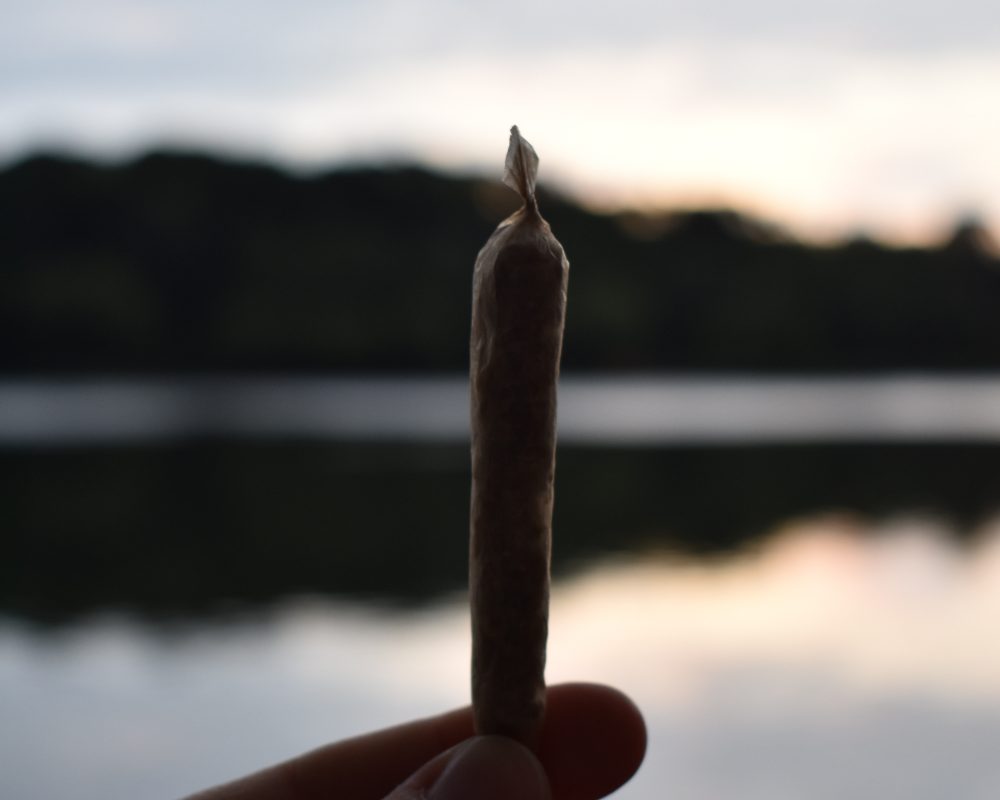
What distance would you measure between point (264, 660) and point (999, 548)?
5494 millimetres

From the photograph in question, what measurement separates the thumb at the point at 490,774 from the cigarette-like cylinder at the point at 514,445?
1.2 inches

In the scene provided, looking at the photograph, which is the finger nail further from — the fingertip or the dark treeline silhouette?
the dark treeline silhouette

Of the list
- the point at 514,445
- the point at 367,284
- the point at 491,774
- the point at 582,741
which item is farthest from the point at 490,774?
the point at 367,284

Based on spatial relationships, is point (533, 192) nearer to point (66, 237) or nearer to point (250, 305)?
point (250, 305)

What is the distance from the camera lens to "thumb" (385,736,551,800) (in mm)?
1206

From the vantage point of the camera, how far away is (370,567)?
853cm

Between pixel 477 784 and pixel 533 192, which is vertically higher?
pixel 533 192

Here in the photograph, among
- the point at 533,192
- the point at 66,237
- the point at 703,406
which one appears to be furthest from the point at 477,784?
the point at 703,406

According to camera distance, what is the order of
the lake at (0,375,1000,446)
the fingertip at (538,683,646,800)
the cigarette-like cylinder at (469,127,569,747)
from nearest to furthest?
the cigarette-like cylinder at (469,127,569,747) < the fingertip at (538,683,646,800) < the lake at (0,375,1000,446)

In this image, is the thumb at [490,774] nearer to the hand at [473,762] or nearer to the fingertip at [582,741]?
the hand at [473,762]

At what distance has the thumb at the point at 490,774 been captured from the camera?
3.96 feet

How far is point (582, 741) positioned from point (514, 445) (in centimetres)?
41

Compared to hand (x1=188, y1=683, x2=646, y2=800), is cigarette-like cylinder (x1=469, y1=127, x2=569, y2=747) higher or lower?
higher

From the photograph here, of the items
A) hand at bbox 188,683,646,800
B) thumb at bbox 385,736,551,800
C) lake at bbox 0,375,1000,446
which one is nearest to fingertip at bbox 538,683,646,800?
hand at bbox 188,683,646,800
